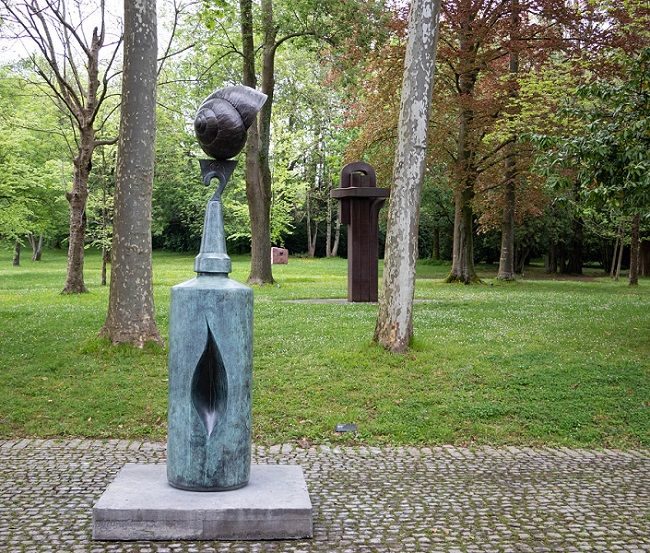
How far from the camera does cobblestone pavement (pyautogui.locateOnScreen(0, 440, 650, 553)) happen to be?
5094 mm

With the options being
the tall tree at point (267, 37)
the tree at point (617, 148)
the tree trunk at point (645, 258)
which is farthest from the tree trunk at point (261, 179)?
the tree trunk at point (645, 258)

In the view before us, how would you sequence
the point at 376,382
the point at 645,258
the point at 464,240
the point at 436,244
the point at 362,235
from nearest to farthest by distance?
the point at 376,382, the point at 362,235, the point at 464,240, the point at 645,258, the point at 436,244

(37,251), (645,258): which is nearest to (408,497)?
(645,258)

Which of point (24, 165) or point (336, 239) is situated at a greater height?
point (24, 165)

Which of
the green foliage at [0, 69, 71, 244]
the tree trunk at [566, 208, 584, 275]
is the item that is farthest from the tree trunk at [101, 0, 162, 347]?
the tree trunk at [566, 208, 584, 275]

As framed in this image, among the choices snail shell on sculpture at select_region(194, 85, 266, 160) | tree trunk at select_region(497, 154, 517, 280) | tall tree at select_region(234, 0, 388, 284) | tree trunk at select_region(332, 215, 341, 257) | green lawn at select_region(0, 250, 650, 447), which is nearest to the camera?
snail shell on sculpture at select_region(194, 85, 266, 160)

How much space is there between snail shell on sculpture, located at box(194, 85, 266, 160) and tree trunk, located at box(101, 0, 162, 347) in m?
5.29

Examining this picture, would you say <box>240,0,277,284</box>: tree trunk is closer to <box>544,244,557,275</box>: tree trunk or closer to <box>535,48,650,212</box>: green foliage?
<box>535,48,650,212</box>: green foliage

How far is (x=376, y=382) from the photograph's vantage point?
1016 centimetres

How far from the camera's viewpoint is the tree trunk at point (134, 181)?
36.4ft

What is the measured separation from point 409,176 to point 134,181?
418 centimetres

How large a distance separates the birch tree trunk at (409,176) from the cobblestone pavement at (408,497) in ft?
11.7

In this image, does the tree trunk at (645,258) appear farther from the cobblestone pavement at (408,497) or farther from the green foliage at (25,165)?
the cobblestone pavement at (408,497)

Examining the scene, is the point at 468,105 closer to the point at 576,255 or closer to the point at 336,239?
the point at 576,255
